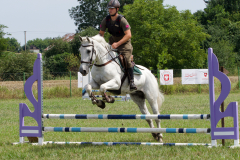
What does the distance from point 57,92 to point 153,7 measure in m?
19.8

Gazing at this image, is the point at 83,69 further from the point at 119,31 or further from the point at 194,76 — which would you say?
→ the point at 194,76

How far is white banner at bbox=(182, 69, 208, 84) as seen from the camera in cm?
1764

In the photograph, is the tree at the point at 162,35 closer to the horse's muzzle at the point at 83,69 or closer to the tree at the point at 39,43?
the horse's muzzle at the point at 83,69

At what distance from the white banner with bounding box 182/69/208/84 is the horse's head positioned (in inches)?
541

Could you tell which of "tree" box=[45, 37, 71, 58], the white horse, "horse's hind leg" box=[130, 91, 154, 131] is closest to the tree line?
"tree" box=[45, 37, 71, 58]

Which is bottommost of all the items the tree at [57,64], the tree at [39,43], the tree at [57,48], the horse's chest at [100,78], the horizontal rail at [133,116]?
the horizontal rail at [133,116]

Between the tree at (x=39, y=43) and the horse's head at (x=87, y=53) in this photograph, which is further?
the tree at (x=39, y=43)

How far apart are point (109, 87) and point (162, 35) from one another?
28.7 meters

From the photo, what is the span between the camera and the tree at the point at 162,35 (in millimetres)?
32250

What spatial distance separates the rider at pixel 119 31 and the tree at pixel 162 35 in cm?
2667

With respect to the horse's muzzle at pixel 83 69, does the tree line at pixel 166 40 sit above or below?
above

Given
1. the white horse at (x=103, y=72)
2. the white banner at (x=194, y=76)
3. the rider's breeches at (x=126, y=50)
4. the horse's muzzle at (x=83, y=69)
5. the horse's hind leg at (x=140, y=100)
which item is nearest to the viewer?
the horse's muzzle at (x=83, y=69)

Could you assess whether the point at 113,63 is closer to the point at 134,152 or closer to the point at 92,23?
the point at 134,152

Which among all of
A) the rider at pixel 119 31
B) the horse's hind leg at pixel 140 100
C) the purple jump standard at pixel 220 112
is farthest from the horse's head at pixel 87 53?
the purple jump standard at pixel 220 112
